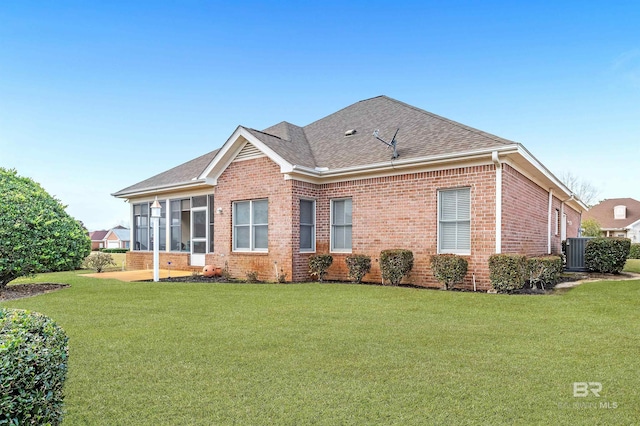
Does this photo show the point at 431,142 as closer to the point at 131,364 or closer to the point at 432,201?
the point at 432,201

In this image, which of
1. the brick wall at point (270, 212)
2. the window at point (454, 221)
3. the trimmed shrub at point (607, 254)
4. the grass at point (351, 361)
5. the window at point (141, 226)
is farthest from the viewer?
the window at point (141, 226)

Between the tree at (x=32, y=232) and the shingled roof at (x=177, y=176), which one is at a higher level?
the shingled roof at (x=177, y=176)

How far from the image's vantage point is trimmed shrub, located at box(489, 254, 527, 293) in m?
9.70

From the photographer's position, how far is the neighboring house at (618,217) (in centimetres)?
4322

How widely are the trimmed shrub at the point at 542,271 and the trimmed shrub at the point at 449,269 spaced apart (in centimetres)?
176

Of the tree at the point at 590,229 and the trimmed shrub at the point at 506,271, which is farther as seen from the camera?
the tree at the point at 590,229

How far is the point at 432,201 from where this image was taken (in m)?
11.5

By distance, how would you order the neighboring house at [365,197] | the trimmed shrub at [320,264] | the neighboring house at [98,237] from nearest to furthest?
the neighboring house at [365,197] → the trimmed shrub at [320,264] → the neighboring house at [98,237]

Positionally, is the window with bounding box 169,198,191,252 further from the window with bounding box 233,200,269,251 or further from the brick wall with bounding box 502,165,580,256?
the brick wall with bounding box 502,165,580,256

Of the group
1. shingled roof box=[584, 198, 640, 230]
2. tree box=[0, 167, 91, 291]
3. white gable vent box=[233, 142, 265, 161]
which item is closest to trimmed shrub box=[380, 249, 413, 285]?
white gable vent box=[233, 142, 265, 161]

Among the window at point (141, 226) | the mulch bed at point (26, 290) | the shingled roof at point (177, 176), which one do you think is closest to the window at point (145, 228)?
the window at point (141, 226)

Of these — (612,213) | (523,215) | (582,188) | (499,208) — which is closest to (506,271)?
(499,208)

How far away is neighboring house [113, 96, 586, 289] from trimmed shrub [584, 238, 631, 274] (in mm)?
1470

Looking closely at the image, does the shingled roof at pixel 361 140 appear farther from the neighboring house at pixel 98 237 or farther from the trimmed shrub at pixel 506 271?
the neighboring house at pixel 98 237
